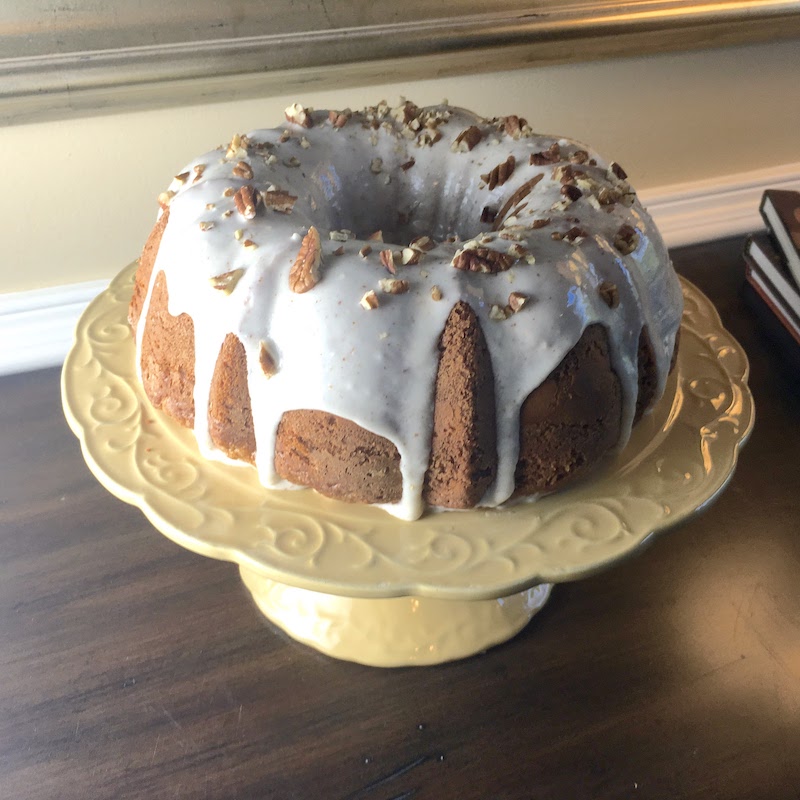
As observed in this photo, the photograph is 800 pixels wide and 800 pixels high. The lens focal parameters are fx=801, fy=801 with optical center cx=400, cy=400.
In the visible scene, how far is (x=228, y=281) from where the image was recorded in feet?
2.79

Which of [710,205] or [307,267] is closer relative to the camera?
[307,267]

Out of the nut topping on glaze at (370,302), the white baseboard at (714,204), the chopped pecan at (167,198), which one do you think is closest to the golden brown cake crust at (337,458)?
the nut topping on glaze at (370,302)

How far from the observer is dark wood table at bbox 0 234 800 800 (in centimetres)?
94

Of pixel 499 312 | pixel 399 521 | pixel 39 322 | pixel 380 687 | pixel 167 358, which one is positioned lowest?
pixel 380 687

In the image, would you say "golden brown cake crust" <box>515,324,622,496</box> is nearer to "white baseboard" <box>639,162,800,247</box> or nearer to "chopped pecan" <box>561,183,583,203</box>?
"chopped pecan" <box>561,183,583,203</box>

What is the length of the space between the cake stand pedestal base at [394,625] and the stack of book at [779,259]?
85 centimetres

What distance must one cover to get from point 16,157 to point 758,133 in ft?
5.18

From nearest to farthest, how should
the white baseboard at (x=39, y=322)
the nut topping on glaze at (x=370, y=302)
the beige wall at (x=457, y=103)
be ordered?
1. the nut topping on glaze at (x=370, y=302)
2. the beige wall at (x=457, y=103)
3. the white baseboard at (x=39, y=322)

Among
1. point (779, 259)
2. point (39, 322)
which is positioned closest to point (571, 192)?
point (779, 259)

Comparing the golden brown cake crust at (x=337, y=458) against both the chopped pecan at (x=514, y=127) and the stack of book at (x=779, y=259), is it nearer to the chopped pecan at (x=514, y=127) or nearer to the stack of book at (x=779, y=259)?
the chopped pecan at (x=514, y=127)

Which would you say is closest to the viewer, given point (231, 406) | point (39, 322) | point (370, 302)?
point (370, 302)

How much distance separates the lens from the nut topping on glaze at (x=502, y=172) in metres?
1.06

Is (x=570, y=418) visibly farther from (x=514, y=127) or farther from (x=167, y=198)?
(x=167, y=198)

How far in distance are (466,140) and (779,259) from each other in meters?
0.82
